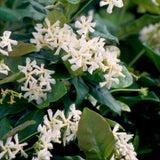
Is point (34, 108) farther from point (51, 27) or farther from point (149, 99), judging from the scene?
point (149, 99)

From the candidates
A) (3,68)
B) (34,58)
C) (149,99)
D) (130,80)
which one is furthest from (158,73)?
(3,68)

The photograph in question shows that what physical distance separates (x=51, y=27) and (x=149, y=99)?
13.4 inches

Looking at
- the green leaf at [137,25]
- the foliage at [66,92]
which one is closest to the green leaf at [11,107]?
the foliage at [66,92]

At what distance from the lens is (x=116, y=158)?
2.27ft

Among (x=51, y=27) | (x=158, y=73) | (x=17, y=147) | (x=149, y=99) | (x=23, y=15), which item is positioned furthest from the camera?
(x=158, y=73)

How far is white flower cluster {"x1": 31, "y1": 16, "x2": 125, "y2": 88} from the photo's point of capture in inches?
26.6

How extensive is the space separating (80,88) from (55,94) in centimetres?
7

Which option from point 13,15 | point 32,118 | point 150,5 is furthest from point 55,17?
point 150,5

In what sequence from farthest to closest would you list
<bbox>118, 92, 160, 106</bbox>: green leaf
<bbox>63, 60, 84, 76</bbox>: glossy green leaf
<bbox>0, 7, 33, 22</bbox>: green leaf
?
1. <bbox>0, 7, 33, 22</bbox>: green leaf
2. <bbox>118, 92, 160, 106</bbox>: green leaf
3. <bbox>63, 60, 84, 76</bbox>: glossy green leaf

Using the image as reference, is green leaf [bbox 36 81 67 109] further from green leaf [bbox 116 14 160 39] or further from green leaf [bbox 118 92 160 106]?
green leaf [bbox 116 14 160 39]

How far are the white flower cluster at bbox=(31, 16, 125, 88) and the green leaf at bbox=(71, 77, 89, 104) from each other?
0.04 m

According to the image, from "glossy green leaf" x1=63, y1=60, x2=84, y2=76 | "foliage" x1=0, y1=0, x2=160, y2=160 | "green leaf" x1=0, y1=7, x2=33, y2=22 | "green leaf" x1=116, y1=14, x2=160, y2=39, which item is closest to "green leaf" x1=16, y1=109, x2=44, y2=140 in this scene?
"foliage" x1=0, y1=0, x2=160, y2=160

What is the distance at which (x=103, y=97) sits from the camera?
0.77m

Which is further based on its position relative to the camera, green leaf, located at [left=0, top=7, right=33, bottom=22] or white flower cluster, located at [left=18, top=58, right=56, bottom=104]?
green leaf, located at [left=0, top=7, right=33, bottom=22]
